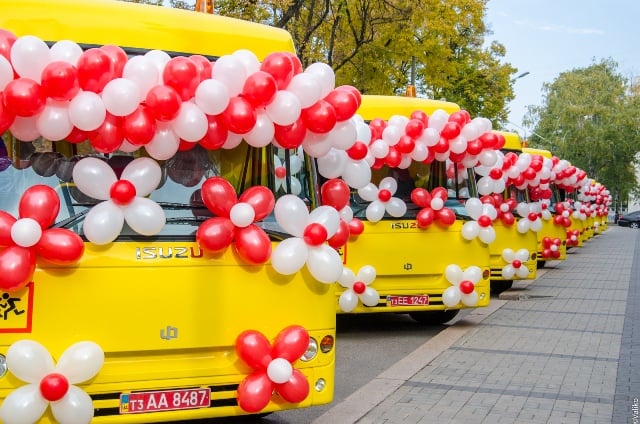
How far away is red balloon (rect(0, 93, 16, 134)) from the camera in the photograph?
15.6 feet

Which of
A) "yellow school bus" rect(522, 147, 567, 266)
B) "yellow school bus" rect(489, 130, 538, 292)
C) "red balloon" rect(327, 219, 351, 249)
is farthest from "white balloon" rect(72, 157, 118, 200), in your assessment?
"yellow school bus" rect(522, 147, 567, 266)

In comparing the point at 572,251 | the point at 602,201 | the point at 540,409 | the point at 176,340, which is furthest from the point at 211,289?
the point at 602,201

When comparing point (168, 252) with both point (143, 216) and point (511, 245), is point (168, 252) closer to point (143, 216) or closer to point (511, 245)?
point (143, 216)

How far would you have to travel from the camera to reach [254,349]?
521 cm

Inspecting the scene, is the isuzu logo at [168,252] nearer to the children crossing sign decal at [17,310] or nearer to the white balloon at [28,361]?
the children crossing sign decal at [17,310]

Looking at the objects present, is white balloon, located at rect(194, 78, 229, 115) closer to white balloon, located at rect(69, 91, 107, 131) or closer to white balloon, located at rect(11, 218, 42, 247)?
white balloon, located at rect(69, 91, 107, 131)

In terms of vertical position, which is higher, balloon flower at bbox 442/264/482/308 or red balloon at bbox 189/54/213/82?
red balloon at bbox 189/54/213/82

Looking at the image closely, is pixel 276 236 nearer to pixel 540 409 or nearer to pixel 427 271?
pixel 540 409

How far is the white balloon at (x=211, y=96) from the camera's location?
515 centimetres

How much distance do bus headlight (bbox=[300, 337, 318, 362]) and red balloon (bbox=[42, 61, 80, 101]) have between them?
6.77 ft

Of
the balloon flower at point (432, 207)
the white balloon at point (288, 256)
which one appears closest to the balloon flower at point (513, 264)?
the balloon flower at point (432, 207)

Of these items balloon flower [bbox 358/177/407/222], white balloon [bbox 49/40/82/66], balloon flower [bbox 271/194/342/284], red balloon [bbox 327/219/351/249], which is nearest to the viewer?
white balloon [bbox 49/40/82/66]

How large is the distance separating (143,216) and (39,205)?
0.56 m

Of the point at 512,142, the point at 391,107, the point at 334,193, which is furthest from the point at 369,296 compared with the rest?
the point at 512,142
